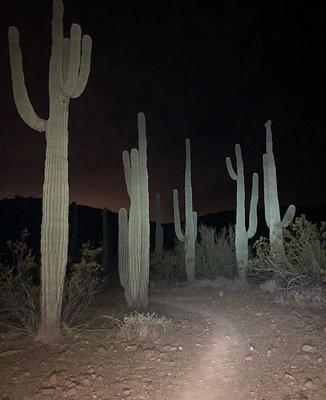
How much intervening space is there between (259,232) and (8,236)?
28.2 metres

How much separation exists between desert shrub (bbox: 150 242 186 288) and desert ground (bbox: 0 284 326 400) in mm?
8953

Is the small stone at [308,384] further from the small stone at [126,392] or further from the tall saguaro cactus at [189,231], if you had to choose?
the tall saguaro cactus at [189,231]

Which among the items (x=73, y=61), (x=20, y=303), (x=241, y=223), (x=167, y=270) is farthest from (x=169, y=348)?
(x=167, y=270)

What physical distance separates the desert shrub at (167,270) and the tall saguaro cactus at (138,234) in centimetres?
588

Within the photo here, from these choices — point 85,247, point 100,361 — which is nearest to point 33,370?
point 100,361

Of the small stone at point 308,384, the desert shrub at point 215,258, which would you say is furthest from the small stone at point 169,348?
the desert shrub at point 215,258

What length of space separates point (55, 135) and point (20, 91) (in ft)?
3.80

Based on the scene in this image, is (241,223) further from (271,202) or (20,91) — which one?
(20,91)

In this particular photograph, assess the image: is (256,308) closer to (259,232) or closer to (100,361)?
(100,361)

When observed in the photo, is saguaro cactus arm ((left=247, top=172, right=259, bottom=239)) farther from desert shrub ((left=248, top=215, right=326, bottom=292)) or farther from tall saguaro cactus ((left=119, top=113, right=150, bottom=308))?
tall saguaro cactus ((left=119, top=113, right=150, bottom=308))

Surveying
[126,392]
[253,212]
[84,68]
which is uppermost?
[84,68]

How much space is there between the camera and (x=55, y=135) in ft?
25.7

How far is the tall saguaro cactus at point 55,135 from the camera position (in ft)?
24.4

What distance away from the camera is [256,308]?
10.3 metres
